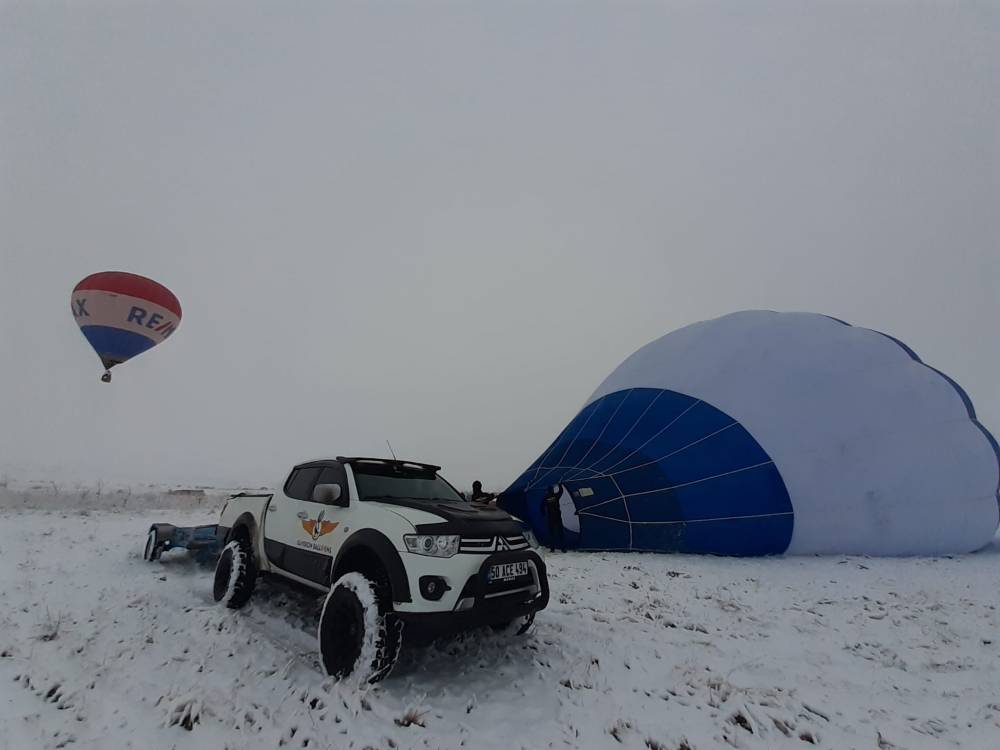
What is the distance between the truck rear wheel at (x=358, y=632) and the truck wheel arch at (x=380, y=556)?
0.23 metres

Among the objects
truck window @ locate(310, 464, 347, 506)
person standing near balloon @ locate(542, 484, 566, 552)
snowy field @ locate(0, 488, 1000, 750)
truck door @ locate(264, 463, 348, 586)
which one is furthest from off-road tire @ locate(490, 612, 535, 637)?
person standing near balloon @ locate(542, 484, 566, 552)

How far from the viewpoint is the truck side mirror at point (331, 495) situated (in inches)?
219

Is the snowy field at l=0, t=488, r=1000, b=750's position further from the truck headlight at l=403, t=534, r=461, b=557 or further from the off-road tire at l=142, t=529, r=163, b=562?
the truck headlight at l=403, t=534, r=461, b=557

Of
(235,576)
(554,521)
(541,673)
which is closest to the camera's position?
(541,673)

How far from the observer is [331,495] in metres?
5.58

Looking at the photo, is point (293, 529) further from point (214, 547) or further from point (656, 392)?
point (656, 392)

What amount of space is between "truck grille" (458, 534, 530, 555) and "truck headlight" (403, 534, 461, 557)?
0.31ft

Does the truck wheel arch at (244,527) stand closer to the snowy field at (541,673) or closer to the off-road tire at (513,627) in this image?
the snowy field at (541,673)

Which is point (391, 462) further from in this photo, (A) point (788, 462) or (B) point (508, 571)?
(A) point (788, 462)

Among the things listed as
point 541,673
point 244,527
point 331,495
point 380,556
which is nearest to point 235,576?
point 244,527

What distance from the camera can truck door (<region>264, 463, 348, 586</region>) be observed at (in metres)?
5.72

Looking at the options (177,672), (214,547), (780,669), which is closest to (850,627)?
(780,669)

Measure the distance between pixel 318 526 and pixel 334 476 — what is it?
2.14ft

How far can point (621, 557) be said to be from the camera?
11.2m
